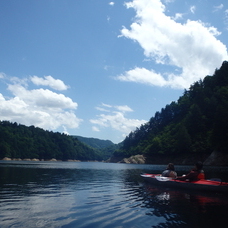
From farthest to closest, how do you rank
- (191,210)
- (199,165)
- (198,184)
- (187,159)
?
(187,159)
(199,165)
(198,184)
(191,210)

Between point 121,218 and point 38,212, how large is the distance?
165 inches

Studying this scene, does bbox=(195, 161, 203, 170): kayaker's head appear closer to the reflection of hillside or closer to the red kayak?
the red kayak

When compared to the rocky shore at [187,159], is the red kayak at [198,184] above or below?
above

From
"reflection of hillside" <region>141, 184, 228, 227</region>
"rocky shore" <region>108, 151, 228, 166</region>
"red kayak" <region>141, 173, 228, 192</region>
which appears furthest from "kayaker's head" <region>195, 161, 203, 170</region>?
"rocky shore" <region>108, 151, 228, 166</region>

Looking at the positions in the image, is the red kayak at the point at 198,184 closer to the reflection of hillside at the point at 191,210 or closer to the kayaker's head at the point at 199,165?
the kayaker's head at the point at 199,165

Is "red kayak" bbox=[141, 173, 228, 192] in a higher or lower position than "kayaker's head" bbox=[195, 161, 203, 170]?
lower

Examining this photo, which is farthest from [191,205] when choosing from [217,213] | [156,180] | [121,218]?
[156,180]

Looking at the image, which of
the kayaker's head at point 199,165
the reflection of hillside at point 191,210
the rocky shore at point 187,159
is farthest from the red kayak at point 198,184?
the rocky shore at point 187,159

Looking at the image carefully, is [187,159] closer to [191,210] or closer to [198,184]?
[198,184]

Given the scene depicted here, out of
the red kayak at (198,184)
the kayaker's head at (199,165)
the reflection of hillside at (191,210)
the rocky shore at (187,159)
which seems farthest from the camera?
the rocky shore at (187,159)

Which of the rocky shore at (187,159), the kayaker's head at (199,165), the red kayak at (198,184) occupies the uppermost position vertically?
the kayaker's head at (199,165)

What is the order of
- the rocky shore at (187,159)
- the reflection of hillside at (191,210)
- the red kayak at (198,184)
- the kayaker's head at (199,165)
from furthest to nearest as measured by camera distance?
the rocky shore at (187,159)
the kayaker's head at (199,165)
the red kayak at (198,184)
the reflection of hillside at (191,210)

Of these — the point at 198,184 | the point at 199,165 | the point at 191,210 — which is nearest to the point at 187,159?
the point at 199,165

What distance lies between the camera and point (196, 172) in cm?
1983
